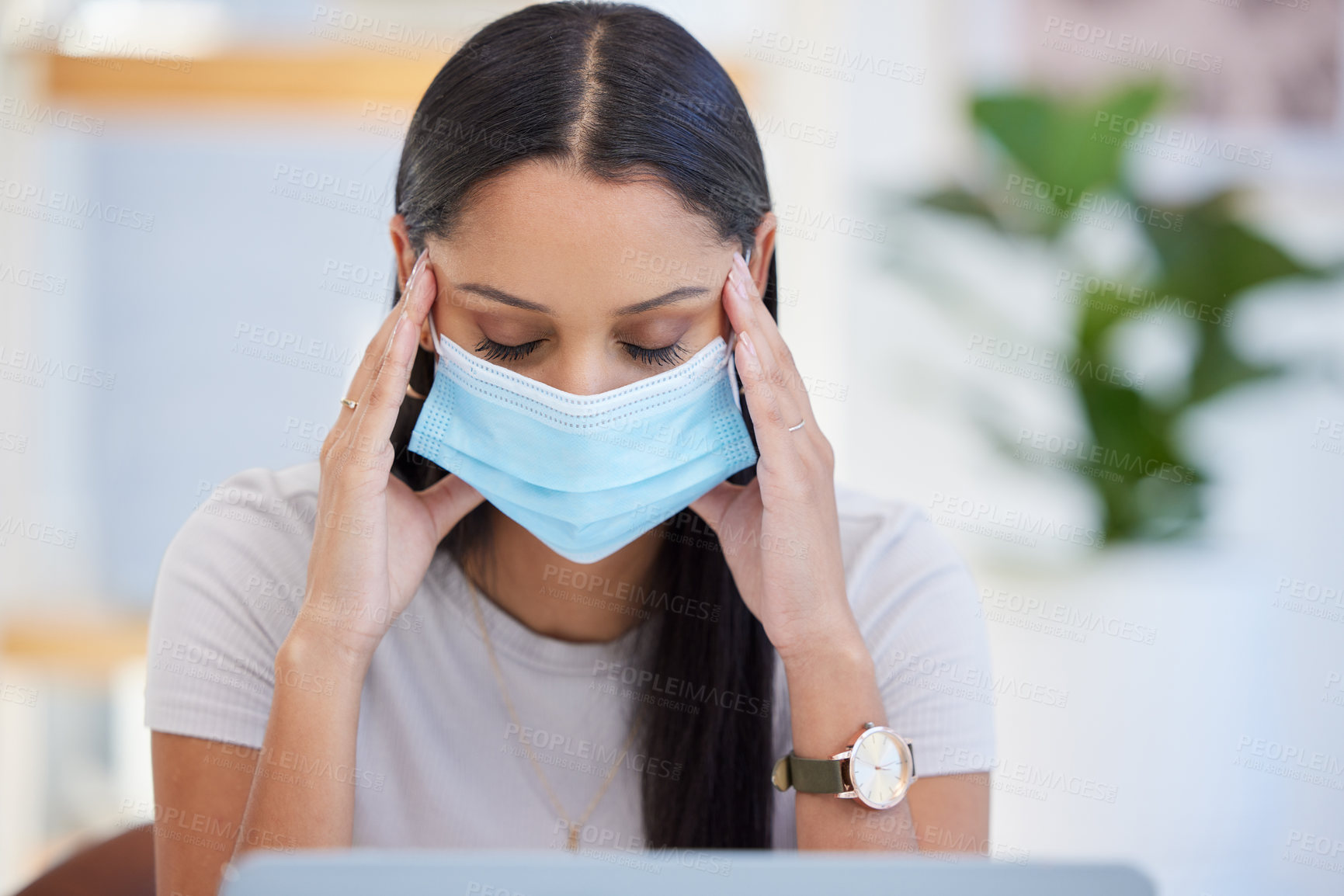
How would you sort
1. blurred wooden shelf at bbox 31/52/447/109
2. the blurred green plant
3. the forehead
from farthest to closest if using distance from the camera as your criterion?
blurred wooden shelf at bbox 31/52/447/109
the blurred green plant
the forehead

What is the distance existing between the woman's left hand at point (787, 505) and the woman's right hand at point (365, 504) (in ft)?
1.09

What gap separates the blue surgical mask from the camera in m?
1.10

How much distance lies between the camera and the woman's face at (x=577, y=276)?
1.05 m

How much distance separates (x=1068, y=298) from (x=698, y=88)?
1401 millimetres

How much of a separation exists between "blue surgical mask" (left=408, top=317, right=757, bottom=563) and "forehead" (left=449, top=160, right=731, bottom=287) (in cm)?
11

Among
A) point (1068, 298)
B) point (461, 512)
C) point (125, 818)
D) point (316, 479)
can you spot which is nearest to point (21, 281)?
point (125, 818)

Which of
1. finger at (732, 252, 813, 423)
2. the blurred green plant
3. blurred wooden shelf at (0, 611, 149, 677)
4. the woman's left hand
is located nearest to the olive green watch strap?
the woman's left hand

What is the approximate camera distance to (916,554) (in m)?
1.35

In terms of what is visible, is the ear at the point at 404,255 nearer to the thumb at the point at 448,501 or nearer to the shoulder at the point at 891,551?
the thumb at the point at 448,501

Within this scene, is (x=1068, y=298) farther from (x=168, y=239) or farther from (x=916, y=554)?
(x=168, y=239)

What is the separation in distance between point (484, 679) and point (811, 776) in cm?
40

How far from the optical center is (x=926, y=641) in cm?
129

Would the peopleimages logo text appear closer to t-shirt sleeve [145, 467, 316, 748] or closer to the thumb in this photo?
the thumb

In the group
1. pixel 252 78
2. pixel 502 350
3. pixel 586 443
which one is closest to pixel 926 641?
pixel 586 443
